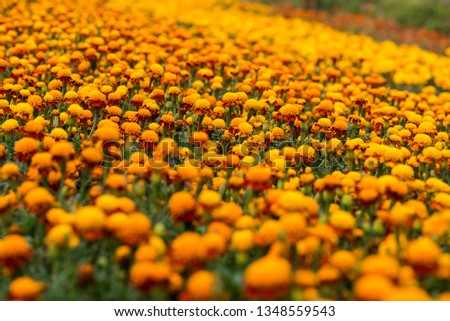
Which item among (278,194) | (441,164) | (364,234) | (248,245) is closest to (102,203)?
(248,245)

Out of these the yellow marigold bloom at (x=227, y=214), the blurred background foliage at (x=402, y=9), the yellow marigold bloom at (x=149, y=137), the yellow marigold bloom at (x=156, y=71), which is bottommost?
the yellow marigold bloom at (x=227, y=214)

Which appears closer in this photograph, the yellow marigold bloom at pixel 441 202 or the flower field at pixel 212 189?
the flower field at pixel 212 189

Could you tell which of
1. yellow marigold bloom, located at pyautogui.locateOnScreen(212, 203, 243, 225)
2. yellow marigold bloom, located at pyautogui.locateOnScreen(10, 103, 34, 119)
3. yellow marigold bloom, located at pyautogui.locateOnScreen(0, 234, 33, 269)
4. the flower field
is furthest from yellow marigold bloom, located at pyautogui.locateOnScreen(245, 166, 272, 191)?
yellow marigold bloom, located at pyautogui.locateOnScreen(10, 103, 34, 119)

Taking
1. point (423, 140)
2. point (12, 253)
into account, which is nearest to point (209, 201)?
point (12, 253)

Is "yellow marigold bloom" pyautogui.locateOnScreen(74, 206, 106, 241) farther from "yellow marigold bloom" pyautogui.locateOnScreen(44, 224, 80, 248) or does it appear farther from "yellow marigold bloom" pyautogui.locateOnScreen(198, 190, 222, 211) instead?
"yellow marigold bloom" pyautogui.locateOnScreen(198, 190, 222, 211)

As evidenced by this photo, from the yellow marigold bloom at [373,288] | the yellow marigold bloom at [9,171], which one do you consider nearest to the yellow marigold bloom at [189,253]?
the yellow marigold bloom at [373,288]

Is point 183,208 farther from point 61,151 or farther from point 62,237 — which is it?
point 61,151

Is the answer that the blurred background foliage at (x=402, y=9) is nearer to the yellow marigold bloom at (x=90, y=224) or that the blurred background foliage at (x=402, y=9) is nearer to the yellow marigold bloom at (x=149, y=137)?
the yellow marigold bloom at (x=149, y=137)

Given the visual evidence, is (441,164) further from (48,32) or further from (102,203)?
(48,32)
